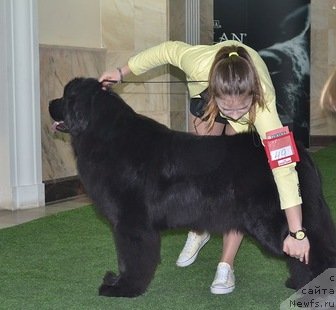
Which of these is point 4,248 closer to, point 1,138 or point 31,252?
point 31,252

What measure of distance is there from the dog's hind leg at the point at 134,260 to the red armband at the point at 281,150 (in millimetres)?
682

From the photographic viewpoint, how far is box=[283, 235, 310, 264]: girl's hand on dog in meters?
2.75

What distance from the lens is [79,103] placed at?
319cm

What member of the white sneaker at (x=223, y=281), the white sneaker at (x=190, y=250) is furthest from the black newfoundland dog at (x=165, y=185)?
the white sneaker at (x=190, y=250)

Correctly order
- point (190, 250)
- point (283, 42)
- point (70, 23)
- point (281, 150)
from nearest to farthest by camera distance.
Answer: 1. point (281, 150)
2. point (190, 250)
3. point (70, 23)
4. point (283, 42)

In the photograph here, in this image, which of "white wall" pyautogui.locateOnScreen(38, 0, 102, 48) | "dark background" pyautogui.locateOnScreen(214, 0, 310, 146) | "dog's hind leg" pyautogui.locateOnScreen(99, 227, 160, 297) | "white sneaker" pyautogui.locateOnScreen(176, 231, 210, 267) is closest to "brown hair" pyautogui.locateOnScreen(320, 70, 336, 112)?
"dog's hind leg" pyautogui.locateOnScreen(99, 227, 160, 297)

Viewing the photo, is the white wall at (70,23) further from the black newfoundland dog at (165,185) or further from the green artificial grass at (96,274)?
the black newfoundland dog at (165,185)

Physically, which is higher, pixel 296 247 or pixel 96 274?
pixel 296 247

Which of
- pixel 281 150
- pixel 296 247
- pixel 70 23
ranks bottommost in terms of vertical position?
pixel 296 247

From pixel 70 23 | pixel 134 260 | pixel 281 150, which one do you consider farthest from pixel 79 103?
pixel 70 23

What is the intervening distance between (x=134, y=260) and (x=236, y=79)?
3.07 ft

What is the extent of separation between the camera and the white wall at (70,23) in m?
6.17

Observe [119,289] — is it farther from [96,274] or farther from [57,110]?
[57,110]

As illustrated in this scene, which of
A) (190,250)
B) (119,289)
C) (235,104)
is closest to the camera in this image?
(235,104)
